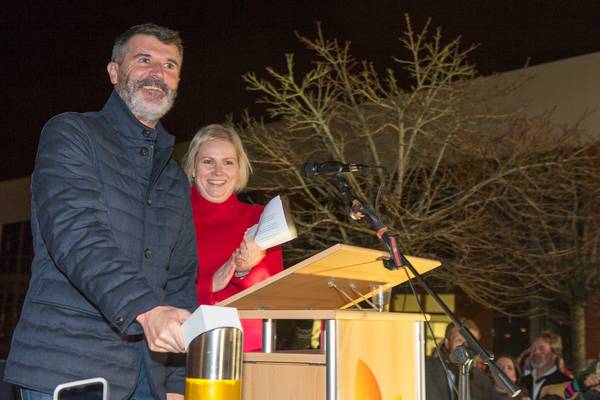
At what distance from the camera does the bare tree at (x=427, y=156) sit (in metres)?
8.05

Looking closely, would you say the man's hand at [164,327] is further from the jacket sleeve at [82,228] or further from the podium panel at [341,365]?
the podium panel at [341,365]

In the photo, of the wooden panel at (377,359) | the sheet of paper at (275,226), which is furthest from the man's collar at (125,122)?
the wooden panel at (377,359)

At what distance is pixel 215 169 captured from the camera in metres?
3.77

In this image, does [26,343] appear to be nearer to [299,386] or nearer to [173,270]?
[173,270]

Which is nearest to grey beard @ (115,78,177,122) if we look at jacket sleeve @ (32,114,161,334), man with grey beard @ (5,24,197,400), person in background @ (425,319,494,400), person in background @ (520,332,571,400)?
man with grey beard @ (5,24,197,400)

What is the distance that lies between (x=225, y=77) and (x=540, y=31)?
5.51m

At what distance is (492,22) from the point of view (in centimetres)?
1055

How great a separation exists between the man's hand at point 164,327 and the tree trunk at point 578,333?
1117 cm

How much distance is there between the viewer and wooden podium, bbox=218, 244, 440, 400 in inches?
97.5

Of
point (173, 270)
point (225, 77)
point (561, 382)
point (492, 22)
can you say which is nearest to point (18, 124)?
point (225, 77)

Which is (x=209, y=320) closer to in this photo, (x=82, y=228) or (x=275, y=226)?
(x=82, y=228)

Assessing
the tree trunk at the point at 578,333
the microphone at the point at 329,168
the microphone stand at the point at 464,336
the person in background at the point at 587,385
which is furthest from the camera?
the tree trunk at the point at 578,333

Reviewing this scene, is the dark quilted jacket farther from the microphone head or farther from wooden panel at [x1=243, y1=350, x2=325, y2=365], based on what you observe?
the microphone head

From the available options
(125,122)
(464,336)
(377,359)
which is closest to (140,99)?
(125,122)
